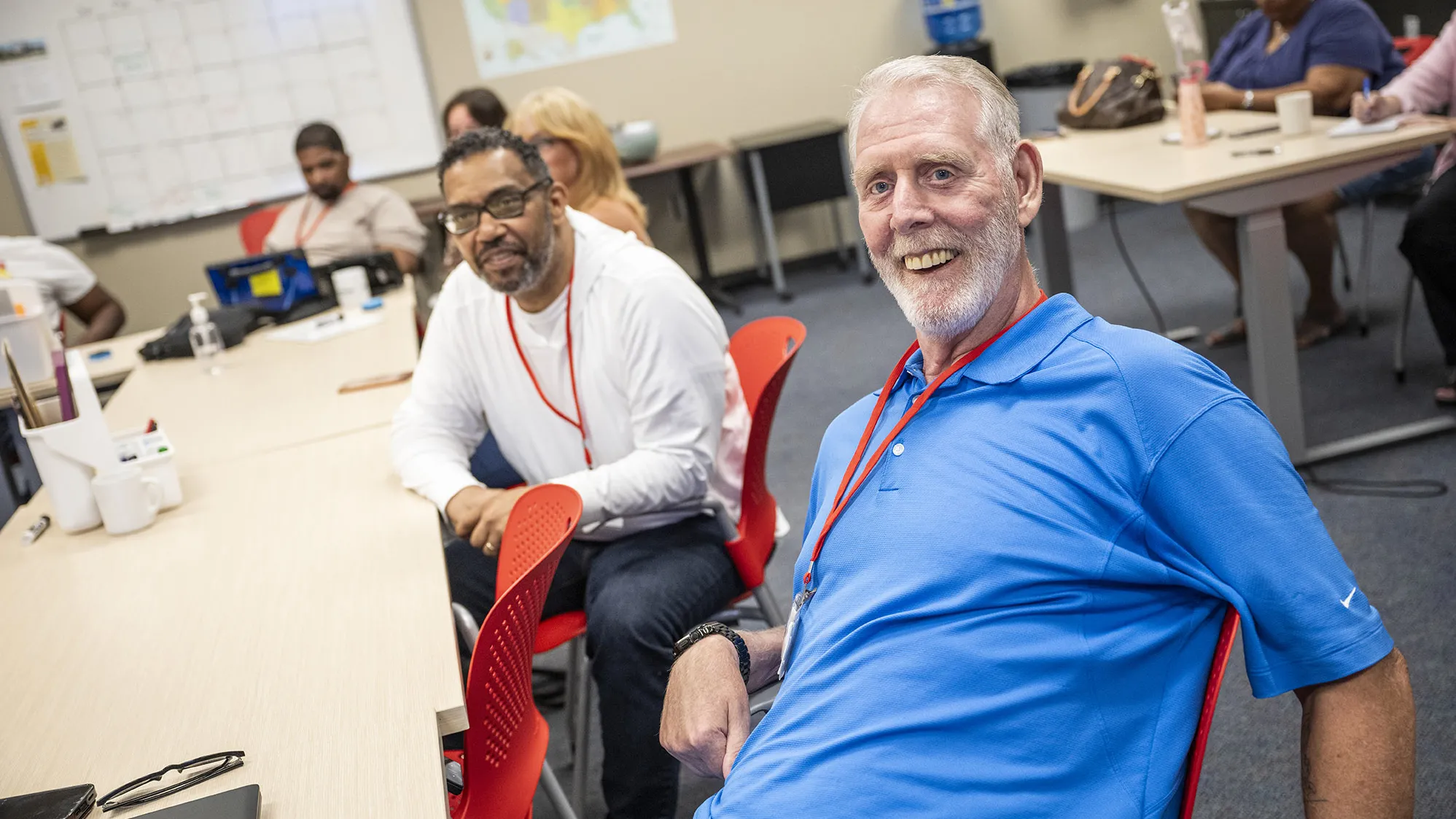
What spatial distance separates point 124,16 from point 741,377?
4.97 meters

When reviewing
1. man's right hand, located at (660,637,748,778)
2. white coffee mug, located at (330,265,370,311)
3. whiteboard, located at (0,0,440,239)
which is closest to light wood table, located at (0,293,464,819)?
man's right hand, located at (660,637,748,778)

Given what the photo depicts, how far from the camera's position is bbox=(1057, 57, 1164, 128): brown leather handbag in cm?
392

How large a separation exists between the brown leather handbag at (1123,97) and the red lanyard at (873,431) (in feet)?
9.44

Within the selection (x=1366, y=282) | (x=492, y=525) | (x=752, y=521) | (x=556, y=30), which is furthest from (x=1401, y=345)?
(x=556, y=30)

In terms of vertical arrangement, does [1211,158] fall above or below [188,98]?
below

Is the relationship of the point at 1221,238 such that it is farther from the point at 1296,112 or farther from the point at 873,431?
the point at 873,431

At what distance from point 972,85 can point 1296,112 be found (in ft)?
7.63

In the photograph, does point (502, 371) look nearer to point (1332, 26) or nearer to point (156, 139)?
point (1332, 26)

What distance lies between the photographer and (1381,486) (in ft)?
9.39

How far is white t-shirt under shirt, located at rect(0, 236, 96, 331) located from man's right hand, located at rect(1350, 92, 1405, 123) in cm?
411

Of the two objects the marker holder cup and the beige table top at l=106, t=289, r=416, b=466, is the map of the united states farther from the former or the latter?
the marker holder cup

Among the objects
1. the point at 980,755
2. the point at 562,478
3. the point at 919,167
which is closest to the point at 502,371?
the point at 562,478

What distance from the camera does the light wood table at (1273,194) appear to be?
9.20 feet

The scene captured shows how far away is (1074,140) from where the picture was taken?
3.95m
